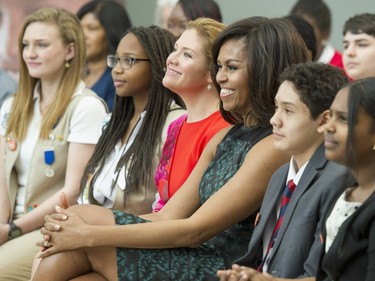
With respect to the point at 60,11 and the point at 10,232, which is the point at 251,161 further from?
the point at 60,11

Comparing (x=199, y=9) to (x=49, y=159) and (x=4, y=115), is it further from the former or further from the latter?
(x=49, y=159)

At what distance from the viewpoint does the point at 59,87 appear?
4609mm

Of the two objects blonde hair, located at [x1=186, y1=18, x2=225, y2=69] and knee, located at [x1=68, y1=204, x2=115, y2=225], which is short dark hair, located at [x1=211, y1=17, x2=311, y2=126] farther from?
knee, located at [x1=68, y1=204, x2=115, y2=225]

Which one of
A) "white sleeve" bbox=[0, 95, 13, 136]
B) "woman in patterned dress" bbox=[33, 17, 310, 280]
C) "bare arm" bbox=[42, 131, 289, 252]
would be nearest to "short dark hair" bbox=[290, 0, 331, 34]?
"white sleeve" bbox=[0, 95, 13, 136]

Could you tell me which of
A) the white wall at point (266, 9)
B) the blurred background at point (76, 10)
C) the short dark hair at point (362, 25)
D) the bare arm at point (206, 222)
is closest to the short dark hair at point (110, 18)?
the blurred background at point (76, 10)

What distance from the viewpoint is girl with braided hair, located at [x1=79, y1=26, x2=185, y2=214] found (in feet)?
13.1

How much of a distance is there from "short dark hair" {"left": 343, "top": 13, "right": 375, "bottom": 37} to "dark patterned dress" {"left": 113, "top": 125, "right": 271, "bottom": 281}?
3.90 ft

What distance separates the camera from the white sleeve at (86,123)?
4.44m

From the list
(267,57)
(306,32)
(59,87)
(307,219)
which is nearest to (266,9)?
(306,32)

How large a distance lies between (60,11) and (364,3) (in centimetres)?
247

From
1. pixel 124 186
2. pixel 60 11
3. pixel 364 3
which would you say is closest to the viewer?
pixel 124 186

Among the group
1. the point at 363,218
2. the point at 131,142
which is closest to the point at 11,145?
the point at 131,142

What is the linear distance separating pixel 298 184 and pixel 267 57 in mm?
606

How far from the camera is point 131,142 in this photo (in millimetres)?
4117
